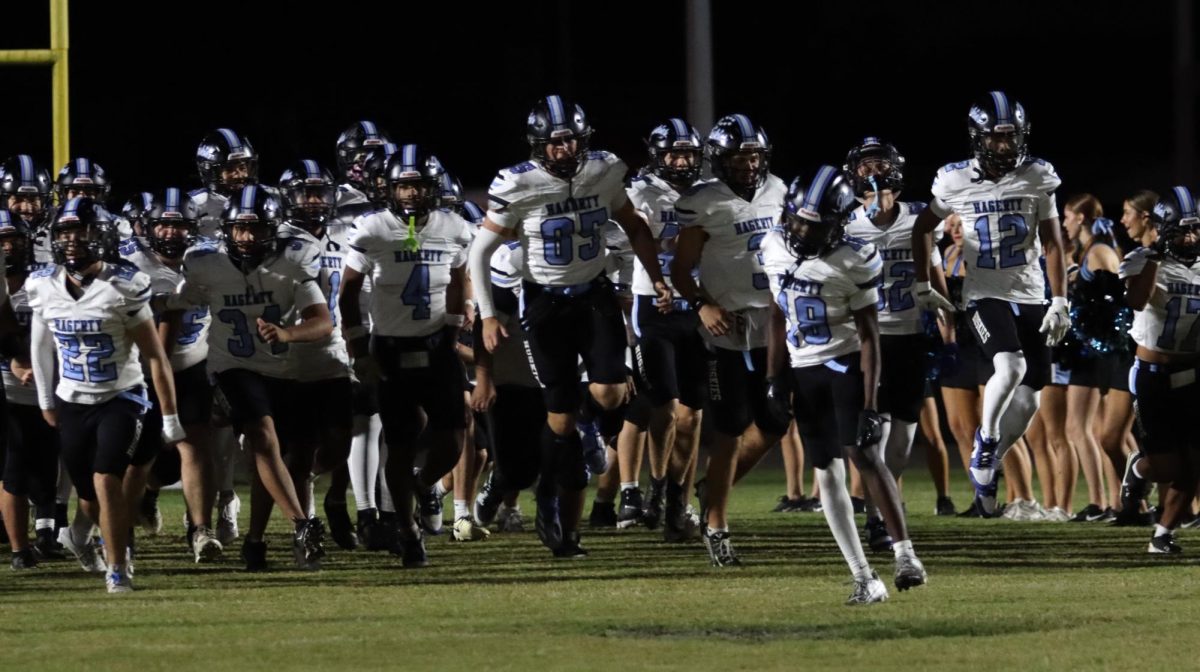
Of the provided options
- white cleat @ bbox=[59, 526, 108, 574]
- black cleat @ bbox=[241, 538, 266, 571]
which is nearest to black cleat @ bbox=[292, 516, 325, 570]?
black cleat @ bbox=[241, 538, 266, 571]

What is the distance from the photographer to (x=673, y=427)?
39.5 ft

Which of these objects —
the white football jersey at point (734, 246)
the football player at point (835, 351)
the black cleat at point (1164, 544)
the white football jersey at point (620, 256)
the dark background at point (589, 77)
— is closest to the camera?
the football player at point (835, 351)

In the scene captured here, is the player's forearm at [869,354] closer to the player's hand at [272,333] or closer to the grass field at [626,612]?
the grass field at [626,612]

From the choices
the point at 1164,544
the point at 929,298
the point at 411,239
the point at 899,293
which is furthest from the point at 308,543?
the point at 1164,544

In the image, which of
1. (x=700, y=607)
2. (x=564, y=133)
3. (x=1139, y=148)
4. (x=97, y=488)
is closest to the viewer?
(x=700, y=607)

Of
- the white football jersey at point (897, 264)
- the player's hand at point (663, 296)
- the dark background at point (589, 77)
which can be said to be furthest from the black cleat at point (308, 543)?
the dark background at point (589, 77)

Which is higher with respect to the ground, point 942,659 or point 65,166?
point 65,166

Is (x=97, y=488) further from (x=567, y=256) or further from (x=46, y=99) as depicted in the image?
(x=46, y=99)

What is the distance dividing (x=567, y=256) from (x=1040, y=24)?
78.6ft

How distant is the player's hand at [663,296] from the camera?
423 inches

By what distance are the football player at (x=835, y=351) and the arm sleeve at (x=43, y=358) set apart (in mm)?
3153

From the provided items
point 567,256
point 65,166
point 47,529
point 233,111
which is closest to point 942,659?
point 567,256

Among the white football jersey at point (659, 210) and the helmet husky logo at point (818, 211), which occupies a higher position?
the white football jersey at point (659, 210)

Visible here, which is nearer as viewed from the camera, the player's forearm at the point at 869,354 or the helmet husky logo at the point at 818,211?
the player's forearm at the point at 869,354
